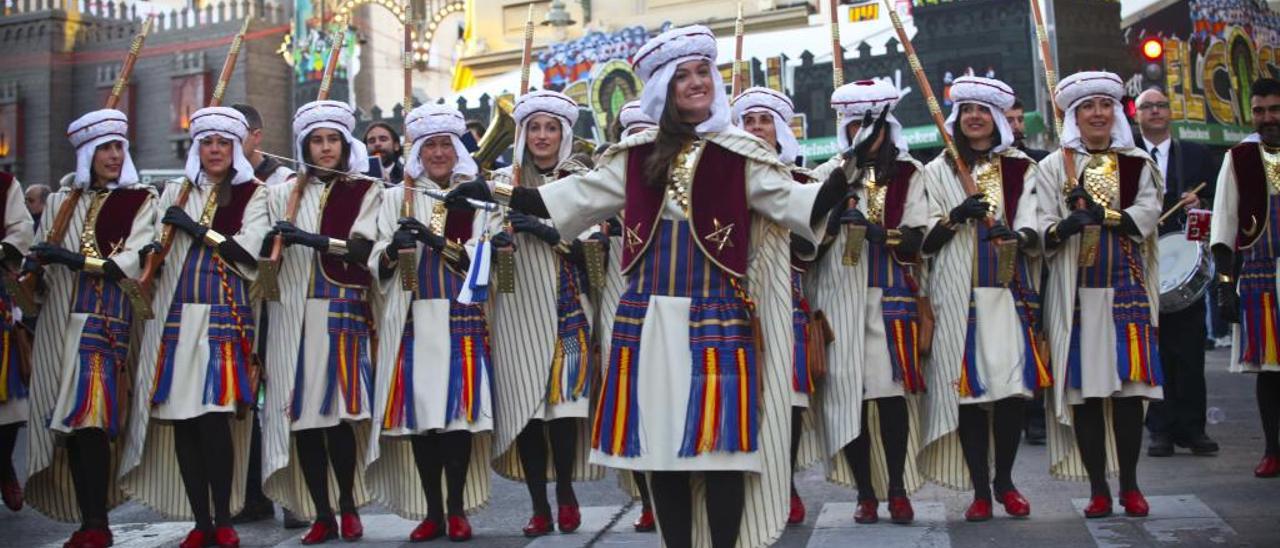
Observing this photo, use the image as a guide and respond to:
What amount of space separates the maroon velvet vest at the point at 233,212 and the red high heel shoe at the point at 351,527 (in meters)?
1.40


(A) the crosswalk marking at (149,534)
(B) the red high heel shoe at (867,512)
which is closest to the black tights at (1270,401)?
(B) the red high heel shoe at (867,512)

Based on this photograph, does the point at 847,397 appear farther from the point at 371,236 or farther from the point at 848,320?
the point at 371,236

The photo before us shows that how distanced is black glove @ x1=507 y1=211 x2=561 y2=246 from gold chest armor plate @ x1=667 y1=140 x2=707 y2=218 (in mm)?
1204

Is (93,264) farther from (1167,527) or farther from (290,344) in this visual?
(1167,527)

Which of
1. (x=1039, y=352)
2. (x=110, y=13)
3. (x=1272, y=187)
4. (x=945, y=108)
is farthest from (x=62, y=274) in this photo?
(x=110, y=13)

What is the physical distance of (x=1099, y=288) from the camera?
7004 mm

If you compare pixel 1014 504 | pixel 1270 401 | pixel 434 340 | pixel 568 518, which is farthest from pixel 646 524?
pixel 1270 401

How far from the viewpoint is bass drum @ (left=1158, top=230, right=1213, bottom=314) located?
890cm

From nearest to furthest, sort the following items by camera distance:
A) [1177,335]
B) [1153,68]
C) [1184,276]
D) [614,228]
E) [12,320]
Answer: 1. [614,228]
2. [12,320]
3. [1184,276]
4. [1177,335]
5. [1153,68]

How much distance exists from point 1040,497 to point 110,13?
36.7 m

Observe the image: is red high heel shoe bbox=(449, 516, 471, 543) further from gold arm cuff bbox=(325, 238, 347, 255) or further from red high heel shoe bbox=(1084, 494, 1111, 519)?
red high heel shoe bbox=(1084, 494, 1111, 519)

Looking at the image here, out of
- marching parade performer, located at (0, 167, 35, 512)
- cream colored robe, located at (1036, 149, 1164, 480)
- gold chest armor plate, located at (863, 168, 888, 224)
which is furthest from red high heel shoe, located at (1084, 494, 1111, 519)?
marching parade performer, located at (0, 167, 35, 512)

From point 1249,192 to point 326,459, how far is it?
4959mm

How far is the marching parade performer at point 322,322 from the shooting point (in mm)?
7055
